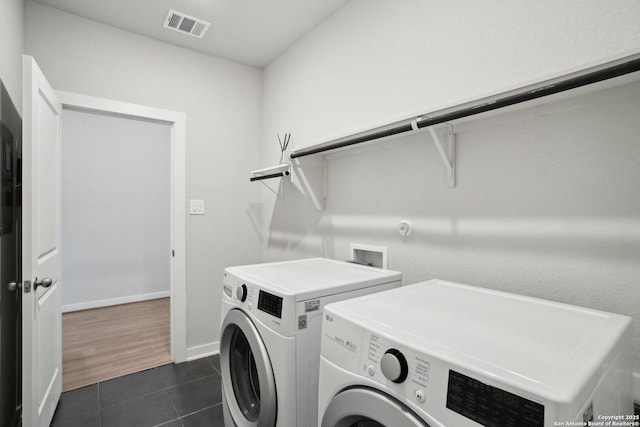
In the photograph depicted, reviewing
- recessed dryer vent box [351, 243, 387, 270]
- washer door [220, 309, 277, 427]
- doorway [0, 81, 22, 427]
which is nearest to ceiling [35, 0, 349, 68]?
doorway [0, 81, 22, 427]

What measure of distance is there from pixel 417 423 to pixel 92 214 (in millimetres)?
4488

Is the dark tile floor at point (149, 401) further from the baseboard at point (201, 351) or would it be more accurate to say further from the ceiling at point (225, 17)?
the ceiling at point (225, 17)

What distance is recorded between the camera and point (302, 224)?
2.46 meters

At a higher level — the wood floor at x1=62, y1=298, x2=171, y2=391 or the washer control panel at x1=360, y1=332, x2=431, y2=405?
the washer control panel at x1=360, y1=332, x2=431, y2=405

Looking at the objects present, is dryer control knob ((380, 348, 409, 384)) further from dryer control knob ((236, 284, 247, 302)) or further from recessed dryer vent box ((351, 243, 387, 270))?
recessed dryer vent box ((351, 243, 387, 270))

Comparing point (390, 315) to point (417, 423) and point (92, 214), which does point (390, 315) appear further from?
point (92, 214)

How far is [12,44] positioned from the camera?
1.69 metres

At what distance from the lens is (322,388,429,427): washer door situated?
0.69m

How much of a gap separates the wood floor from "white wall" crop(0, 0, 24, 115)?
6.23 ft

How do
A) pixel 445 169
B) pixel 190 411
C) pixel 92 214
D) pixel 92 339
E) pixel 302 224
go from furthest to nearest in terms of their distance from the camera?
pixel 92 214, pixel 92 339, pixel 302 224, pixel 190 411, pixel 445 169

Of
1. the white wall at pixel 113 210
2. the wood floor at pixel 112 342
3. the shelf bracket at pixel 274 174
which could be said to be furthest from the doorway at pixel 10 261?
the white wall at pixel 113 210

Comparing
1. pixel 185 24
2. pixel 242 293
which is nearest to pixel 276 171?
pixel 185 24

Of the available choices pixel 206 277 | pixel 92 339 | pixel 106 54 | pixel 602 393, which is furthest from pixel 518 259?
pixel 92 339

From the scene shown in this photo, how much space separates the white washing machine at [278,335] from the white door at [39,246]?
851 mm
